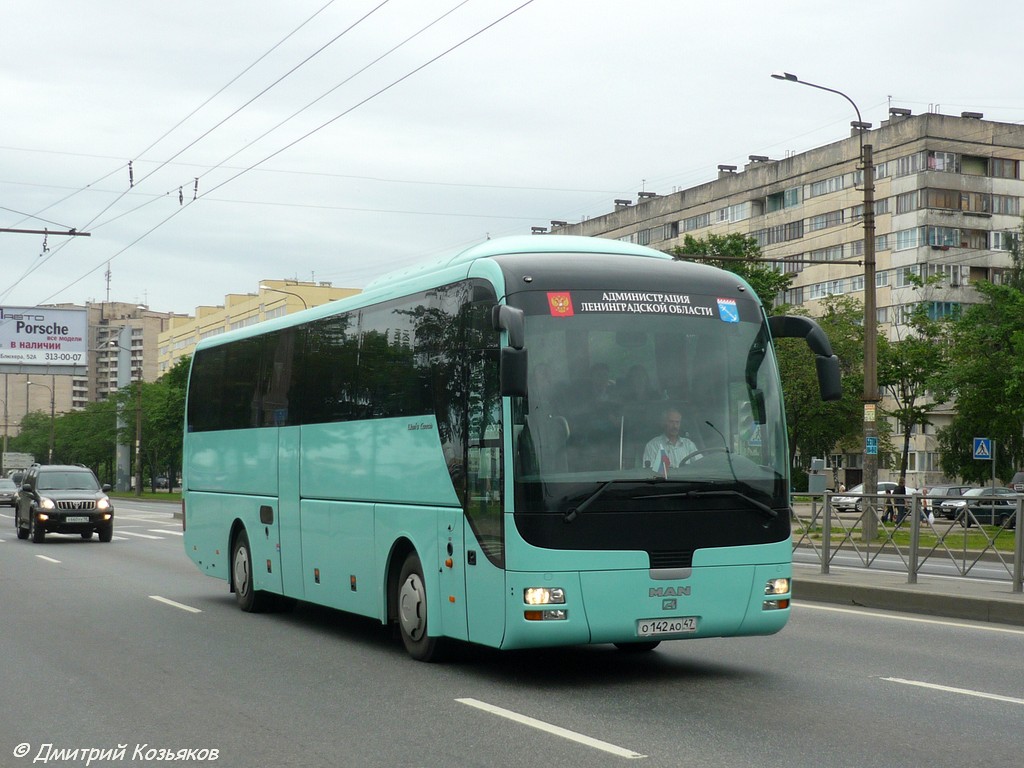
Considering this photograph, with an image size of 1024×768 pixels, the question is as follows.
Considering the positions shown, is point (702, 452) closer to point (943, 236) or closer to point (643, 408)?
point (643, 408)

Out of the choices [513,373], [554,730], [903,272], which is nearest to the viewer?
[554,730]

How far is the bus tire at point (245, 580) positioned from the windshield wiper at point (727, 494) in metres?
6.93

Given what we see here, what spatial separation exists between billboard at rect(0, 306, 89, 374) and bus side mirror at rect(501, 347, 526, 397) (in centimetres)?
5812

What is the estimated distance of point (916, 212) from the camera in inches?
3268

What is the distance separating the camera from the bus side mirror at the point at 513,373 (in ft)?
30.2

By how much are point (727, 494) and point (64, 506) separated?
2551 cm

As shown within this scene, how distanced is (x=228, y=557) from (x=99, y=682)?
6.17 m

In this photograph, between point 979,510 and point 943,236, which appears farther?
point 943,236

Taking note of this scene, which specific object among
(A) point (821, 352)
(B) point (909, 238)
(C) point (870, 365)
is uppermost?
(B) point (909, 238)

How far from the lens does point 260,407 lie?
15188 mm

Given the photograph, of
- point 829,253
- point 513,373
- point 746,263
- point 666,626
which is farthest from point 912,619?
point 829,253

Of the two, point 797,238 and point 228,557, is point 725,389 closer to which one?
point 228,557

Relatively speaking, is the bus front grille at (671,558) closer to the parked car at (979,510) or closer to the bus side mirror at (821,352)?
the bus side mirror at (821,352)

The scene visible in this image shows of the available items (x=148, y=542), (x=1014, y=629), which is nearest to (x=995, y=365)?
(x=148, y=542)
